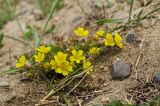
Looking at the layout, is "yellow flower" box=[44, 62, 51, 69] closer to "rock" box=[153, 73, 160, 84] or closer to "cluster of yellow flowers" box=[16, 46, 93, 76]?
"cluster of yellow flowers" box=[16, 46, 93, 76]

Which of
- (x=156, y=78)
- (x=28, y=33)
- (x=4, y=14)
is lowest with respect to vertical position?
(x=156, y=78)

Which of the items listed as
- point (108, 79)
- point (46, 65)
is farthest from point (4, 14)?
point (108, 79)

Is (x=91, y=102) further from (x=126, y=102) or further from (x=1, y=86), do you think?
(x=1, y=86)

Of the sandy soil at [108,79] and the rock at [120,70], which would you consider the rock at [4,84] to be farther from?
the rock at [120,70]

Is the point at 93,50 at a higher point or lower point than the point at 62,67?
higher

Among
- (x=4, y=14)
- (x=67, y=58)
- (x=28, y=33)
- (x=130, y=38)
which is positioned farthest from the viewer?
(x=4, y=14)

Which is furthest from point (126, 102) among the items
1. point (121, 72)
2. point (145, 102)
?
point (121, 72)

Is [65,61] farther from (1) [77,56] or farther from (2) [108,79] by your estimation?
(2) [108,79]
